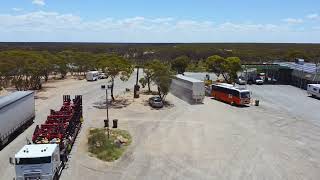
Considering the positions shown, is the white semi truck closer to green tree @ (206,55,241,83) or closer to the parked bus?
the parked bus

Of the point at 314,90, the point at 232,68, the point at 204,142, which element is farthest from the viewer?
the point at 232,68

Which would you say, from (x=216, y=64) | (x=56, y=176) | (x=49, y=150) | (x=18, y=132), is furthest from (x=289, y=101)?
(x=49, y=150)

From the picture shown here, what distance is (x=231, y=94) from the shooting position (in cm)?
5812

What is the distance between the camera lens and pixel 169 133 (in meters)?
40.0

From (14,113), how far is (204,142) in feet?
58.4

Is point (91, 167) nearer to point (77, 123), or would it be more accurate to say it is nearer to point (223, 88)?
point (77, 123)

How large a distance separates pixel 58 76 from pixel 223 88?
180 ft

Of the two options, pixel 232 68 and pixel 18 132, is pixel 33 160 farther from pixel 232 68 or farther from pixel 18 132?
pixel 232 68

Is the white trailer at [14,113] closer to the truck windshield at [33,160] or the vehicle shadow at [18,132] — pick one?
the vehicle shadow at [18,132]

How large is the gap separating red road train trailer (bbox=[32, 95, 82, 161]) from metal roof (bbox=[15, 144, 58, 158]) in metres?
2.23

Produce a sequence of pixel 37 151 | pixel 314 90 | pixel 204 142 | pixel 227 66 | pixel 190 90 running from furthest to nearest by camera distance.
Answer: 1. pixel 227 66
2. pixel 314 90
3. pixel 190 90
4. pixel 204 142
5. pixel 37 151

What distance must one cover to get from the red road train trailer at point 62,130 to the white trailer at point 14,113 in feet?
12.0

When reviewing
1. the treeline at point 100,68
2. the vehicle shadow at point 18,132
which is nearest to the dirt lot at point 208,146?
the treeline at point 100,68

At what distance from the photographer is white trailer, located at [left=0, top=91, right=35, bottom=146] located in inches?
1341
